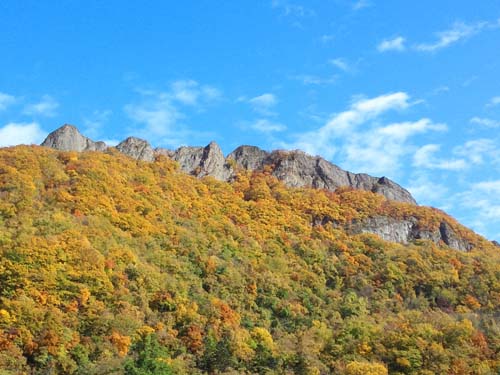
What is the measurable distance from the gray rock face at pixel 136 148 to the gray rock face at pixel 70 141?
3.98 meters

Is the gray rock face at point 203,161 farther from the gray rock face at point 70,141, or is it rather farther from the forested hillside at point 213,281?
the gray rock face at point 70,141

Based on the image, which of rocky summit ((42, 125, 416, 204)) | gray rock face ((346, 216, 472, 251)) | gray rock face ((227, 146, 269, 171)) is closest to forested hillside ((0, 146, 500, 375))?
gray rock face ((346, 216, 472, 251))

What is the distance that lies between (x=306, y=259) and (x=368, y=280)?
9521 mm

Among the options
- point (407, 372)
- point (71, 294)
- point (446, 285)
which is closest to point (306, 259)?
point (446, 285)

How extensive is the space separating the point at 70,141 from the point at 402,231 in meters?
59.6

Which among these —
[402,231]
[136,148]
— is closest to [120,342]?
[136,148]

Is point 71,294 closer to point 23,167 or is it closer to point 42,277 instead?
point 42,277

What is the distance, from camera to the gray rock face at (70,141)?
353 feet

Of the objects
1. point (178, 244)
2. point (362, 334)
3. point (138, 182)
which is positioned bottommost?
point (362, 334)

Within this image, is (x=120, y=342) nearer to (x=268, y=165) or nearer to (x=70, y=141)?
(x=70, y=141)

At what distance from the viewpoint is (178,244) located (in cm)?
8344

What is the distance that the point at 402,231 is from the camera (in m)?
112

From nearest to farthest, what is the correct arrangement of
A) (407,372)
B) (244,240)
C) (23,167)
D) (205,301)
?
(407,372)
(205,301)
(23,167)
(244,240)

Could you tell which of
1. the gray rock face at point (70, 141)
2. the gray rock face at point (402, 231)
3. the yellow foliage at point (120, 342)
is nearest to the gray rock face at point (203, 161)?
the gray rock face at point (70, 141)
